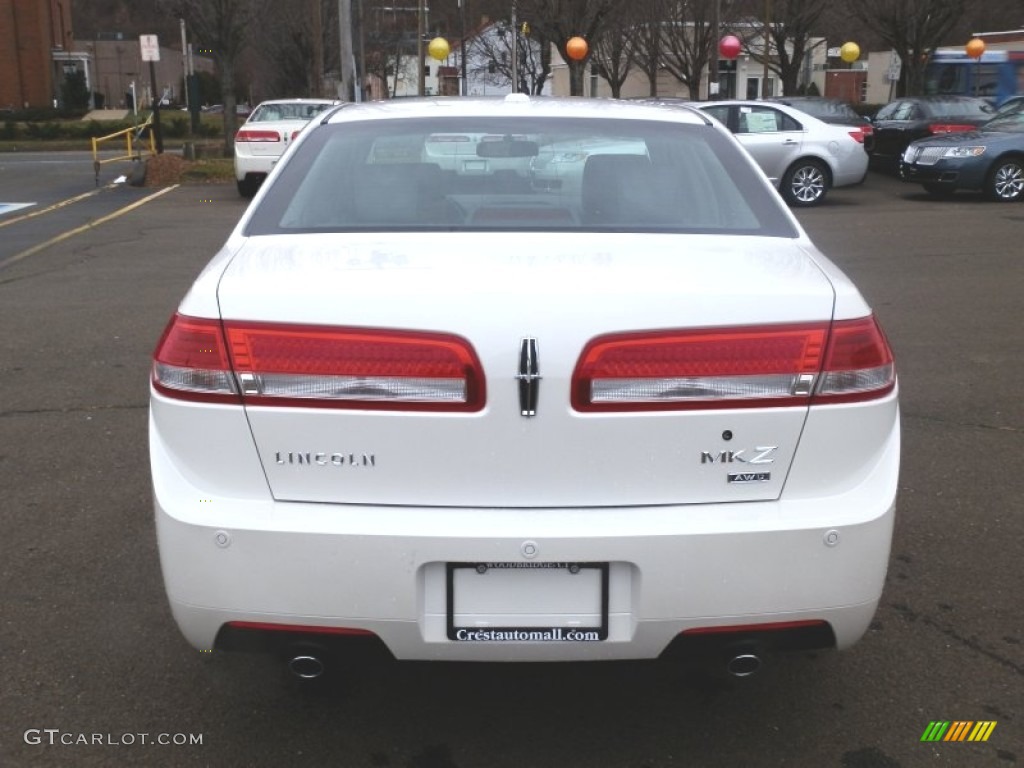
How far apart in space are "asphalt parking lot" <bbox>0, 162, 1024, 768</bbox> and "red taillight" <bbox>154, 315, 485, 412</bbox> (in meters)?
0.99

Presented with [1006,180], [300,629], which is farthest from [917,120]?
[300,629]

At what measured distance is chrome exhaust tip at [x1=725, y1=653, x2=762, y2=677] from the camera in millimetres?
2652

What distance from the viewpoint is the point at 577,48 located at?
2936cm

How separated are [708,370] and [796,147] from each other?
15478mm

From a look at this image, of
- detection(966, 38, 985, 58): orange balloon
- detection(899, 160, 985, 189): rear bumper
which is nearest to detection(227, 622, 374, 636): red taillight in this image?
detection(899, 160, 985, 189): rear bumper

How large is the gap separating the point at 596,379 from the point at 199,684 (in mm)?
1668

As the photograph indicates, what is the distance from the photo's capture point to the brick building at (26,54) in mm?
52500

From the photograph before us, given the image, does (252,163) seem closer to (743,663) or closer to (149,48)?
(149,48)

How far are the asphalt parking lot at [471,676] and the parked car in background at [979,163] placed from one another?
1176 centimetres

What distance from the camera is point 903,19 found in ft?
89.7

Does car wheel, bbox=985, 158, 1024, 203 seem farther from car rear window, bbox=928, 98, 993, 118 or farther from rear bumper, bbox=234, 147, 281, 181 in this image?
rear bumper, bbox=234, 147, 281, 181

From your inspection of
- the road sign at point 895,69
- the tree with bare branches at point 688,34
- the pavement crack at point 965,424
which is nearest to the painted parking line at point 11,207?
the pavement crack at point 965,424

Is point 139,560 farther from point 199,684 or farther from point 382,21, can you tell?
point 382,21

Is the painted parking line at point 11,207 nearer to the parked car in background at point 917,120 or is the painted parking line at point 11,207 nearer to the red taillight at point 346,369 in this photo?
the parked car in background at point 917,120
